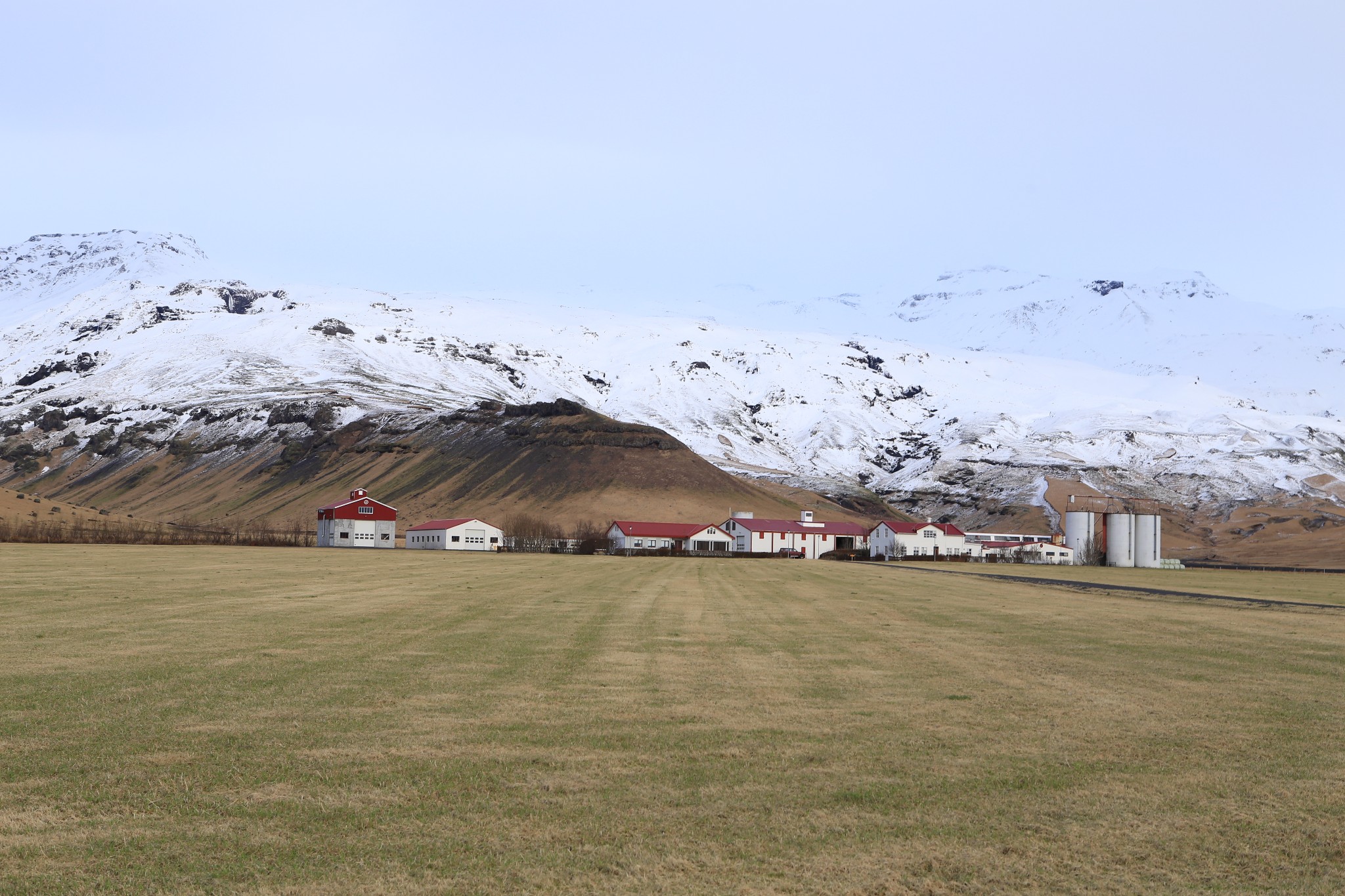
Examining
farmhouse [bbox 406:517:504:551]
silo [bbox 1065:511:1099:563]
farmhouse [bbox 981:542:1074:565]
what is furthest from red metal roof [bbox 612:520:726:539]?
silo [bbox 1065:511:1099:563]

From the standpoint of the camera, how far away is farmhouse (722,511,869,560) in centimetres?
15012

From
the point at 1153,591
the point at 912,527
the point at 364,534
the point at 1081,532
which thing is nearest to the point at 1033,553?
the point at 1081,532

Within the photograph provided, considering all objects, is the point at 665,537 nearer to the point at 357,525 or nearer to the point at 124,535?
the point at 357,525

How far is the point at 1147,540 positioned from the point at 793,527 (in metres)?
46.6

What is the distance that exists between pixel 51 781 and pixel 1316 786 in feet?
52.5

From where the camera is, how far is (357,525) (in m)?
153

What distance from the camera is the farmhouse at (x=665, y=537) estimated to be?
147625mm

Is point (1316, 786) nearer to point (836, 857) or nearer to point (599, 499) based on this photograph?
point (836, 857)

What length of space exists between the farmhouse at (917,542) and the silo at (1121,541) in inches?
717

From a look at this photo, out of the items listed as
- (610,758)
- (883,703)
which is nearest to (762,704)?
(883,703)

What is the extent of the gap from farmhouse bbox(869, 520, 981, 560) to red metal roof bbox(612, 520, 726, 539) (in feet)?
75.7

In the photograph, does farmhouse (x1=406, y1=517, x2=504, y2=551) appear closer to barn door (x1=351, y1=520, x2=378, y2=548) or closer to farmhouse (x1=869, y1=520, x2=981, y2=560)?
barn door (x1=351, y1=520, x2=378, y2=548)

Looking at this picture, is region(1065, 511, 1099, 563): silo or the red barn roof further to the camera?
the red barn roof

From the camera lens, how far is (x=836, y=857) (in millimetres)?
11016
